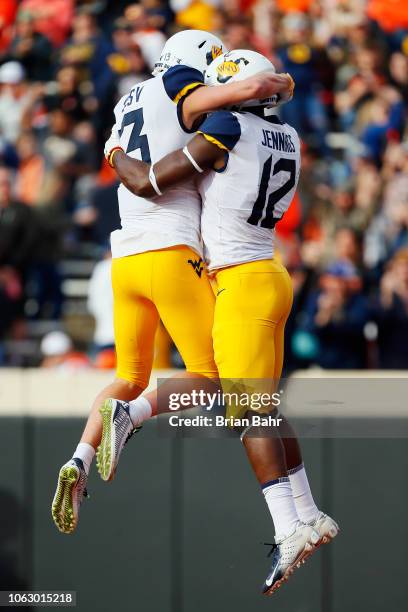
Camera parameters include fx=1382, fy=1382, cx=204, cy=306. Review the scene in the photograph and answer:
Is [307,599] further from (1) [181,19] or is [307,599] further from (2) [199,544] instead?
(1) [181,19]

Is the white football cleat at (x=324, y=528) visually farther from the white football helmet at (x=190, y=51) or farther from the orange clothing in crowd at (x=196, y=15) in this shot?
the orange clothing in crowd at (x=196, y=15)

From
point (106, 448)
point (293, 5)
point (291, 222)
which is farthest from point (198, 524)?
point (293, 5)

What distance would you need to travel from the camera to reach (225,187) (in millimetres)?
6266

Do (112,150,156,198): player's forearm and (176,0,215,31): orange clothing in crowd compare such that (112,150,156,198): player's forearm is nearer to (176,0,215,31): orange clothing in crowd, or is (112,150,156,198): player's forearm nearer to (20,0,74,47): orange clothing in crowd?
(176,0,215,31): orange clothing in crowd

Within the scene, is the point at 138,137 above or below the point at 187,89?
below

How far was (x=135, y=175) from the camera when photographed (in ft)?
20.6

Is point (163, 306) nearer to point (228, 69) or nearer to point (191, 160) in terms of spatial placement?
point (191, 160)

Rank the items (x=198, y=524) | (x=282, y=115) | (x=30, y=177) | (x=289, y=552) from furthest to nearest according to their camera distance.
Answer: (x=30, y=177), (x=282, y=115), (x=198, y=524), (x=289, y=552)

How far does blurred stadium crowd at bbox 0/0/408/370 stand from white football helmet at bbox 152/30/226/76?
336cm

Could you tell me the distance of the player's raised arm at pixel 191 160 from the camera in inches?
241

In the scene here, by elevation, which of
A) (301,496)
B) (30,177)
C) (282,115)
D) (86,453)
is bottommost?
(301,496)

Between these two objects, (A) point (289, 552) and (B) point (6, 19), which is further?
(B) point (6, 19)

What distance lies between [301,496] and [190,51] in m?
2.15

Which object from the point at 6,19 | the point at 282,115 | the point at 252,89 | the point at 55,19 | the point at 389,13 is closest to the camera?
the point at 252,89
